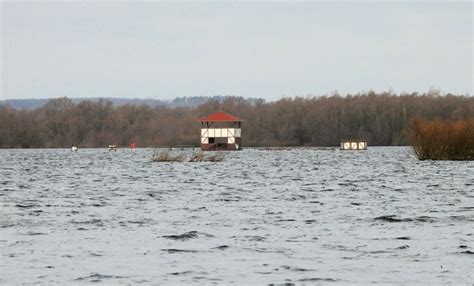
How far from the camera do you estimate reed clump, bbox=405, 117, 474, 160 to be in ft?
211

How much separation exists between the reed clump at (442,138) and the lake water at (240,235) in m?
23.8

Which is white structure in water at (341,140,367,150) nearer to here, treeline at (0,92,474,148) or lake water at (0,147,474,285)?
treeline at (0,92,474,148)

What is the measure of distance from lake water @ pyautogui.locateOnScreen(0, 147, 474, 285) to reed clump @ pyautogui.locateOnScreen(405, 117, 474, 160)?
2380 cm

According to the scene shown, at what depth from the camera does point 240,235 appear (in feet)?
75.8

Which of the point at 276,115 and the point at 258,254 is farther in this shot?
the point at 276,115

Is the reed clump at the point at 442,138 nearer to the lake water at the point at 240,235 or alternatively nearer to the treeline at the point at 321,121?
the lake water at the point at 240,235

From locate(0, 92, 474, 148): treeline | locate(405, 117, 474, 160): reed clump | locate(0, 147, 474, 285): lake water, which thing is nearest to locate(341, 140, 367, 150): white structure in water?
locate(0, 92, 474, 148): treeline

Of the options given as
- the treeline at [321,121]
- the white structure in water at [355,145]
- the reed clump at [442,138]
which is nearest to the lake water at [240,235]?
the reed clump at [442,138]

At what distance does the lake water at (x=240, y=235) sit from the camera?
17.5 metres

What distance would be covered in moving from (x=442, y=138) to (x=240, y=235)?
46233 mm

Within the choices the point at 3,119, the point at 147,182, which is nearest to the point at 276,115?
the point at 3,119

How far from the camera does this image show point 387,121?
563 ft

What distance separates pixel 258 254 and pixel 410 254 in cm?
319

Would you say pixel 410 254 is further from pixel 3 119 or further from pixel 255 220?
pixel 3 119
